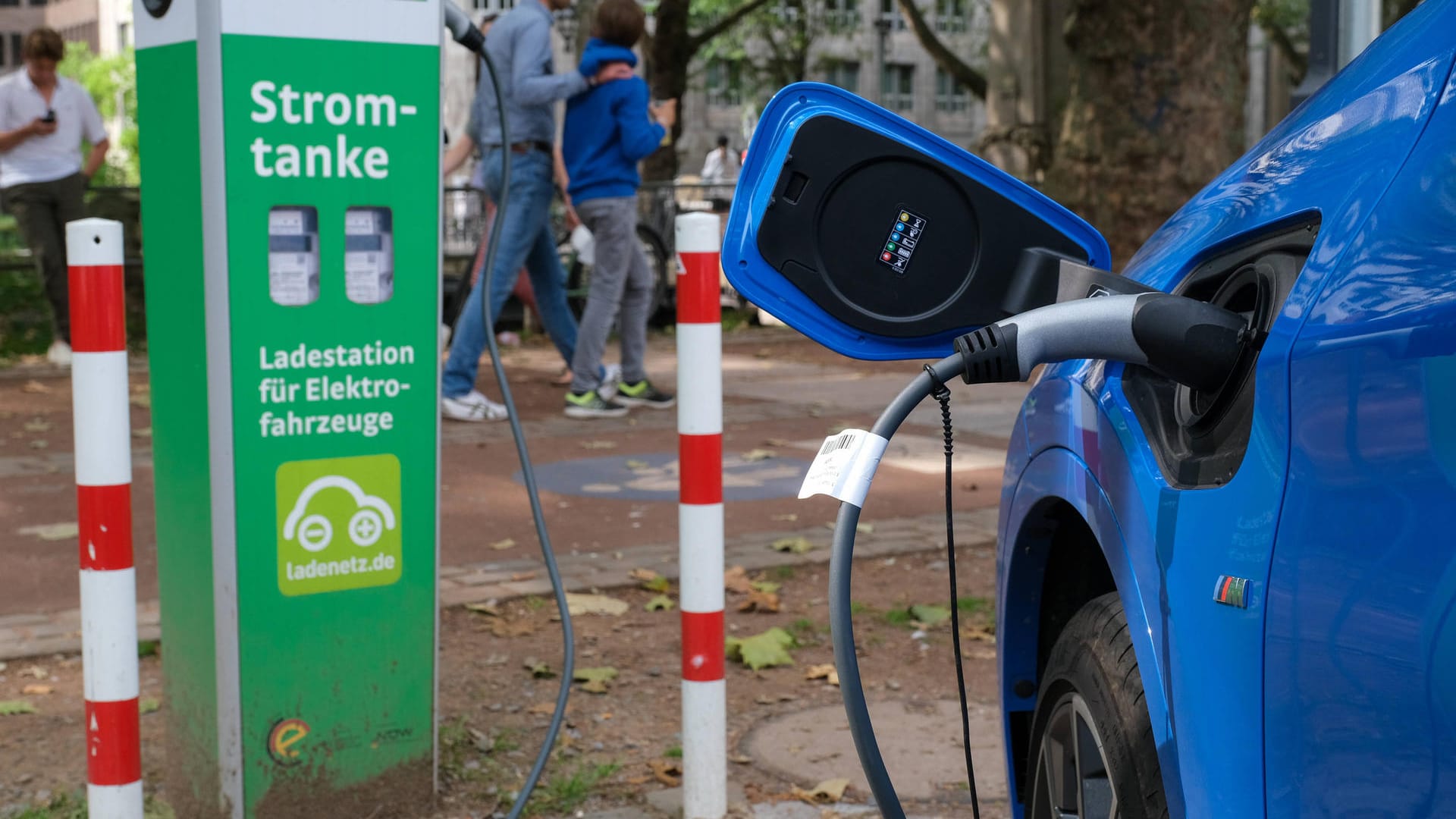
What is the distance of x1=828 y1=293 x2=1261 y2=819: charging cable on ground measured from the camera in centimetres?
176

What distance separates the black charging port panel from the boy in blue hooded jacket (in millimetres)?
5981

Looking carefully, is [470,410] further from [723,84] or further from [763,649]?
[723,84]

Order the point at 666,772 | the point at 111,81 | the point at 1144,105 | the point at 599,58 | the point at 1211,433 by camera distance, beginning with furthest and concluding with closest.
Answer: the point at 111,81 → the point at 1144,105 → the point at 599,58 → the point at 666,772 → the point at 1211,433

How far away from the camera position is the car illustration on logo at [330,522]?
321 cm

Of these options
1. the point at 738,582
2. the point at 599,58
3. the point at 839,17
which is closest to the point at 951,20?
the point at 839,17

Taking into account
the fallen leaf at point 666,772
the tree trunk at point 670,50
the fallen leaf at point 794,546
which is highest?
the tree trunk at point 670,50

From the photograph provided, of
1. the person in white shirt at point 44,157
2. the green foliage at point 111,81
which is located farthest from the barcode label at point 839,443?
the green foliage at point 111,81

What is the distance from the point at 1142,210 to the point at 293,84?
867 cm

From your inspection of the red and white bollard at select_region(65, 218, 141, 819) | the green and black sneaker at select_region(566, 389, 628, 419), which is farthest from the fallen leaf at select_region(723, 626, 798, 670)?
the green and black sneaker at select_region(566, 389, 628, 419)

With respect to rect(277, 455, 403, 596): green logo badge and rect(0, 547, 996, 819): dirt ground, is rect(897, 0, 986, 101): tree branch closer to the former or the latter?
rect(0, 547, 996, 819): dirt ground

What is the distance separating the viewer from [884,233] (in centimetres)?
217

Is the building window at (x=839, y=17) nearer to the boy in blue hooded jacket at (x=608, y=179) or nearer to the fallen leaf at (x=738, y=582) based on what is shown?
the boy in blue hooded jacket at (x=608, y=179)

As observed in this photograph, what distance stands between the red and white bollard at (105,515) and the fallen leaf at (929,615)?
2533mm

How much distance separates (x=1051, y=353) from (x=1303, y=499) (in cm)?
41
